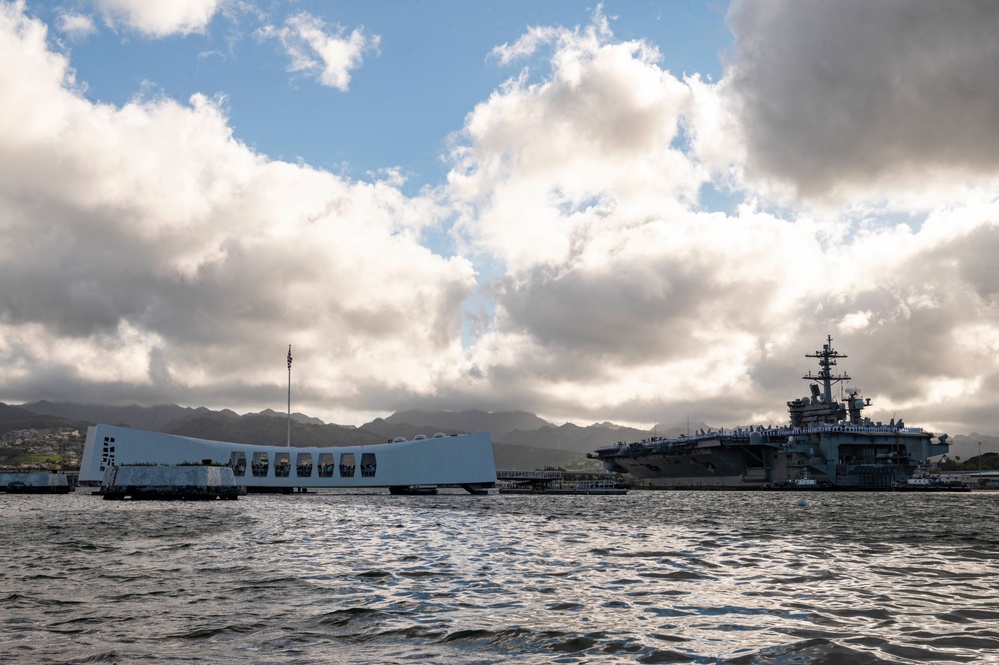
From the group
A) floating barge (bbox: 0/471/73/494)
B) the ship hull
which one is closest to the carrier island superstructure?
the ship hull

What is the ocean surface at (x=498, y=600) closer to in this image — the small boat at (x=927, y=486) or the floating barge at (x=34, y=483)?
the floating barge at (x=34, y=483)

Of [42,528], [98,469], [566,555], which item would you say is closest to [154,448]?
[98,469]

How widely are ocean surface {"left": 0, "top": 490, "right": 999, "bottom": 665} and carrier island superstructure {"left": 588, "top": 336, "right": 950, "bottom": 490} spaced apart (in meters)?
95.6

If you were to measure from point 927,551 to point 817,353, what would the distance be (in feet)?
423

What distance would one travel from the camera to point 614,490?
113062 millimetres

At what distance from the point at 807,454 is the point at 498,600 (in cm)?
11577

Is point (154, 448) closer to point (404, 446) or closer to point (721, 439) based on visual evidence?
point (404, 446)

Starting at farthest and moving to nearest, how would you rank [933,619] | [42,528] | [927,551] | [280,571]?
1. [42,528]
2. [927,551]
3. [280,571]
4. [933,619]

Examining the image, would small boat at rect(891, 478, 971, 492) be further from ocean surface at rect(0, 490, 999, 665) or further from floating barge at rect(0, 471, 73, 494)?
floating barge at rect(0, 471, 73, 494)

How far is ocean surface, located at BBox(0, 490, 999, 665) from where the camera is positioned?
33.6ft

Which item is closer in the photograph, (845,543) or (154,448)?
(845,543)

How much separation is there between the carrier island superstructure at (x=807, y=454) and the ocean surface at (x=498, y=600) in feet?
314

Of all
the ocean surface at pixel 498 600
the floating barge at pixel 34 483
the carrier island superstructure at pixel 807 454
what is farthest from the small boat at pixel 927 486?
the floating barge at pixel 34 483

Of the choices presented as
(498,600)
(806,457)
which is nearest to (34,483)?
(806,457)
